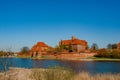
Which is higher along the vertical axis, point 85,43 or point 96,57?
point 85,43

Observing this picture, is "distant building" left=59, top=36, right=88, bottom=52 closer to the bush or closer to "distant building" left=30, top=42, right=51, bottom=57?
"distant building" left=30, top=42, right=51, bottom=57

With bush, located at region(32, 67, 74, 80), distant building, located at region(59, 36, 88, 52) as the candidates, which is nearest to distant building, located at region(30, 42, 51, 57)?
distant building, located at region(59, 36, 88, 52)

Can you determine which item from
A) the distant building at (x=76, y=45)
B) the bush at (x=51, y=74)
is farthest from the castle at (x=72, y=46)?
the bush at (x=51, y=74)

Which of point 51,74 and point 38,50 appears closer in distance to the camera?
point 51,74

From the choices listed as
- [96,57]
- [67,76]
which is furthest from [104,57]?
[67,76]

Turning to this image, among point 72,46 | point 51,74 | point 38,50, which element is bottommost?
point 51,74

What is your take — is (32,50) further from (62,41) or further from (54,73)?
(54,73)

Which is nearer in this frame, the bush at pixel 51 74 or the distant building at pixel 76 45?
the bush at pixel 51 74

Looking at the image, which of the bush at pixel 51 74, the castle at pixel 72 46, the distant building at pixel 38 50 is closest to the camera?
the bush at pixel 51 74

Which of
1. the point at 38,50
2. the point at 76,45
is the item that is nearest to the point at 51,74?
the point at 76,45

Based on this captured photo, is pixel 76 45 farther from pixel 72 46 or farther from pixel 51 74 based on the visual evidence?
pixel 51 74

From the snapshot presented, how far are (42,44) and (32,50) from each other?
1163 centimetres

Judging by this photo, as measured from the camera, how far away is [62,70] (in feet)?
35.2

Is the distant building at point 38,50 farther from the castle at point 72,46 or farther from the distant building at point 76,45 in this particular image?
the distant building at point 76,45
